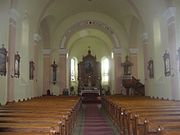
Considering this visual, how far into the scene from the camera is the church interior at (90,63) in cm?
673

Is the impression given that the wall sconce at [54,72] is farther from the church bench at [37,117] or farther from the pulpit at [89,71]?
the church bench at [37,117]

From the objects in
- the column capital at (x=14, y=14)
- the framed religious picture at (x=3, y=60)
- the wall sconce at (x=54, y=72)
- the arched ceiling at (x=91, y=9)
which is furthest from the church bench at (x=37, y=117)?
the wall sconce at (x=54, y=72)

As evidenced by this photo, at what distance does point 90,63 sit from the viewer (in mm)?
25422

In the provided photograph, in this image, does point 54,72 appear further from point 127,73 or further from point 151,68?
point 151,68

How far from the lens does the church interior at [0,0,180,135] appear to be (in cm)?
673

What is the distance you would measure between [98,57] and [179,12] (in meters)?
17.2

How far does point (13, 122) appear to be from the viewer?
382 centimetres

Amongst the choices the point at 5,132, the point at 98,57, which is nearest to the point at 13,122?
the point at 5,132

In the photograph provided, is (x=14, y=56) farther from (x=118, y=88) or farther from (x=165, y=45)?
(x=118, y=88)

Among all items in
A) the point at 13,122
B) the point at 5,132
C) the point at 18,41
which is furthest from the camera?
the point at 18,41

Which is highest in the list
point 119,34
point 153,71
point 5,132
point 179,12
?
point 119,34

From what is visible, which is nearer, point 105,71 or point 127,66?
point 127,66

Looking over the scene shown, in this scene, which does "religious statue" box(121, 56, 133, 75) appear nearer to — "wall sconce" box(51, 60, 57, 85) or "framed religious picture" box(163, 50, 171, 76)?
"wall sconce" box(51, 60, 57, 85)

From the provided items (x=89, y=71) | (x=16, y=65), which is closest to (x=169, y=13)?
(x=16, y=65)
